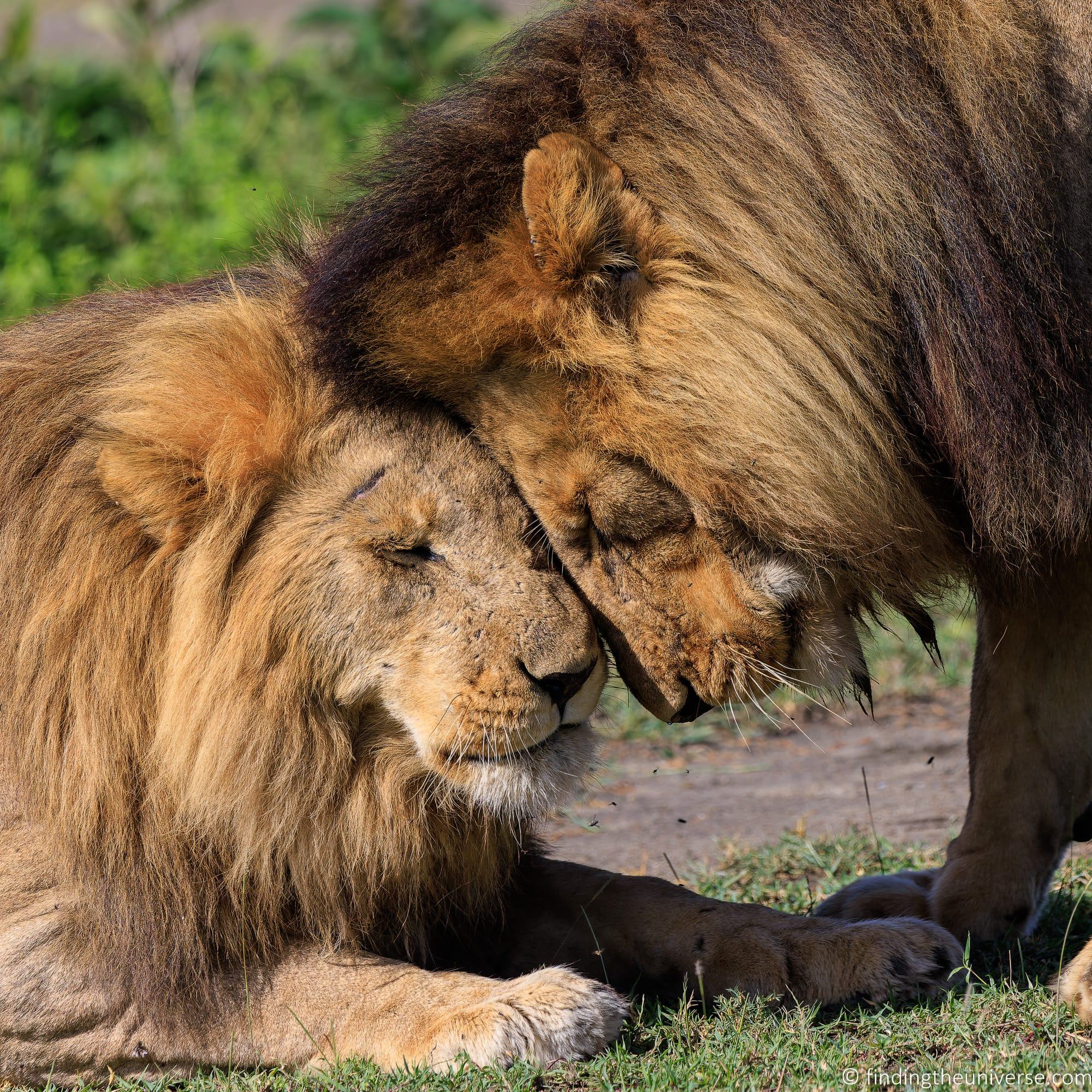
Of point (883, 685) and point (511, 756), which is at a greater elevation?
point (511, 756)

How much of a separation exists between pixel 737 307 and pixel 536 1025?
1152mm

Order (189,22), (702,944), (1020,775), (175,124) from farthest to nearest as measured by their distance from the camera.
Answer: (189,22)
(175,124)
(1020,775)
(702,944)

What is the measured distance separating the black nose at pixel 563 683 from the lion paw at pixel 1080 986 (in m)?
0.92

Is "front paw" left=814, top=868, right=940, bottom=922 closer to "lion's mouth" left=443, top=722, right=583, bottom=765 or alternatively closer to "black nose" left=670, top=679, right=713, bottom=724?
"black nose" left=670, top=679, right=713, bottom=724

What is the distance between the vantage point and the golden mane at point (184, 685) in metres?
2.38

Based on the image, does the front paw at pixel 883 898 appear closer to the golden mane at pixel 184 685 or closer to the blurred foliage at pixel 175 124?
the golden mane at pixel 184 685

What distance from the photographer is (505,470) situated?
2.43m

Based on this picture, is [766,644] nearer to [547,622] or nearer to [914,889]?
[547,622]

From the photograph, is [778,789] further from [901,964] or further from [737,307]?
[737,307]

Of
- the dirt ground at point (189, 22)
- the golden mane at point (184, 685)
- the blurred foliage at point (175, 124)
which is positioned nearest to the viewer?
the golden mane at point (184, 685)

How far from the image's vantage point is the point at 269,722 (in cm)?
239

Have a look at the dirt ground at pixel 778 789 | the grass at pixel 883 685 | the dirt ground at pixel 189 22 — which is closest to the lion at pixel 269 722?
the dirt ground at pixel 778 789

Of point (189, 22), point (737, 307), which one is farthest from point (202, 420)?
point (189, 22)

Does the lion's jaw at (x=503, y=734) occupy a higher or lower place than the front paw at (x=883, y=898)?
higher
